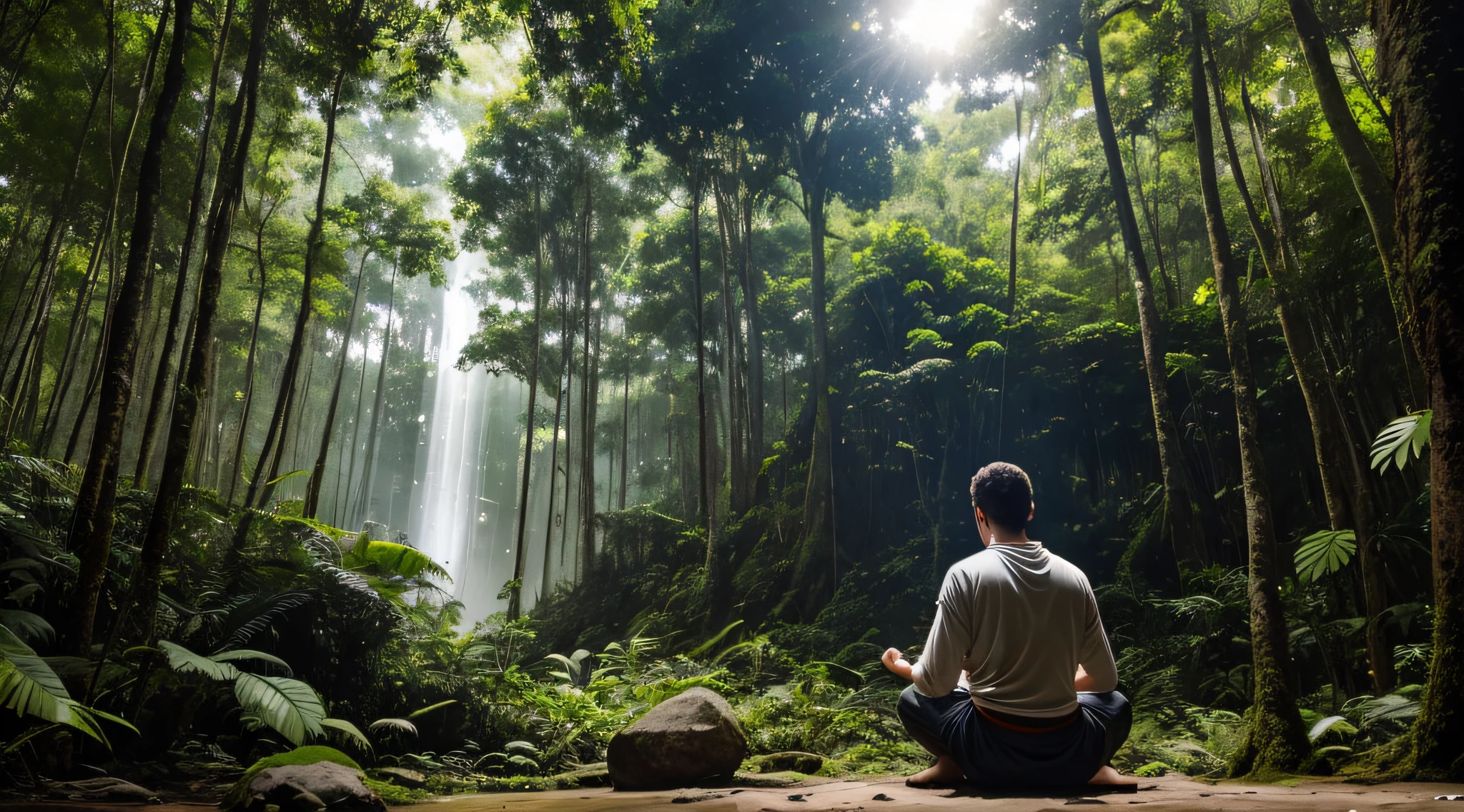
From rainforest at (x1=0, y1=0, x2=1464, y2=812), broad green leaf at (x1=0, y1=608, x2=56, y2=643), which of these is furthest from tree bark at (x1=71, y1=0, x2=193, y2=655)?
broad green leaf at (x1=0, y1=608, x2=56, y2=643)

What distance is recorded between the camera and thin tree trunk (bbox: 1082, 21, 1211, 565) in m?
6.98

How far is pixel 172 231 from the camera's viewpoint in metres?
11.0

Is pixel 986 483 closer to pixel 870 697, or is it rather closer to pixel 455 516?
pixel 870 697

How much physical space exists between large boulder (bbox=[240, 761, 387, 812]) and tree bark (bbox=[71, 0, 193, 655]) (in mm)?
1893

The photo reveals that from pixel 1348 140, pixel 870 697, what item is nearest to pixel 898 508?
pixel 870 697

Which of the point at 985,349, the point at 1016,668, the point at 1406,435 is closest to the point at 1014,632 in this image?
the point at 1016,668

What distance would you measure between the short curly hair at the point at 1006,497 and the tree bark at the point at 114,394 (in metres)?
4.41

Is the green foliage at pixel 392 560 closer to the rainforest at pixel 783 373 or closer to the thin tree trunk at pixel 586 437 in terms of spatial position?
the rainforest at pixel 783 373

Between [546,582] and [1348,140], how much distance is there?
52.9 ft

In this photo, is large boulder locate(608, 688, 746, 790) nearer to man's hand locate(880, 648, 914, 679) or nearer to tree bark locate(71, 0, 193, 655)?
man's hand locate(880, 648, 914, 679)

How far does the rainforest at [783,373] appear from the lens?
12.1ft

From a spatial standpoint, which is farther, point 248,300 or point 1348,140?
point 248,300

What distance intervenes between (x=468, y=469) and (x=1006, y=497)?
45.9m

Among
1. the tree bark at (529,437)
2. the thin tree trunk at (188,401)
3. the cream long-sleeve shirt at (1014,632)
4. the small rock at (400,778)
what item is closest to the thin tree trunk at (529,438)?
the tree bark at (529,437)
